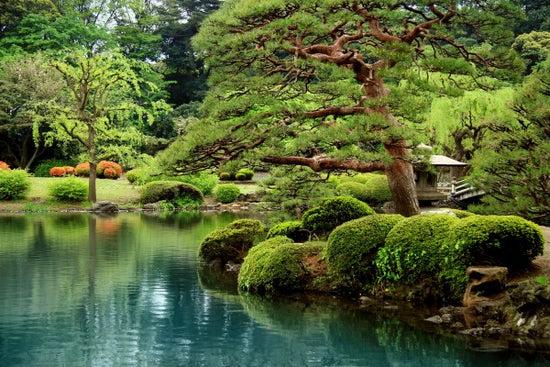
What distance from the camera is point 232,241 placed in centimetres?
1249

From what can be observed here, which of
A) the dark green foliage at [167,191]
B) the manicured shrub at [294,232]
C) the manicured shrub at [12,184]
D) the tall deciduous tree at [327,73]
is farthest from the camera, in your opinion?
the dark green foliage at [167,191]

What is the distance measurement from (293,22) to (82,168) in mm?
24653

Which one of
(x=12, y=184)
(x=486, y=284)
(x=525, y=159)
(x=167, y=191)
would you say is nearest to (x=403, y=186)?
(x=525, y=159)

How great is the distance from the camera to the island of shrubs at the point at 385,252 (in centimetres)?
804

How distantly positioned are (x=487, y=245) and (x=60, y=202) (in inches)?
874

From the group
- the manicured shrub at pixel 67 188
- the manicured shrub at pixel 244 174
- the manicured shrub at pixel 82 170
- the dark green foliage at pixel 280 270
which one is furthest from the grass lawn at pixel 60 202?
the dark green foliage at pixel 280 270

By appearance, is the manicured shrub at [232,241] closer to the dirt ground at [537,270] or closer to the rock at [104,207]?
the dirt ground at [537,270]

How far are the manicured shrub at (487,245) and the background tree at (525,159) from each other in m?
1.87

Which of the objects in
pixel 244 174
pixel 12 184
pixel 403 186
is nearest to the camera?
pixel 403 186

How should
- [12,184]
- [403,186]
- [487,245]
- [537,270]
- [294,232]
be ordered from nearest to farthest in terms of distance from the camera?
[487,245] → [537,270] → [403,186] → [294,232] → [12,184]

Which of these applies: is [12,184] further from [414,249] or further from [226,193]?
[414,249]

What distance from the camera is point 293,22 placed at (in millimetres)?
9586

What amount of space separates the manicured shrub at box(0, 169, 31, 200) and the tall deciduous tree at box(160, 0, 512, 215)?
56.6 feet

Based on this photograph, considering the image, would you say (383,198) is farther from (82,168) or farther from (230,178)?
(82,168)
